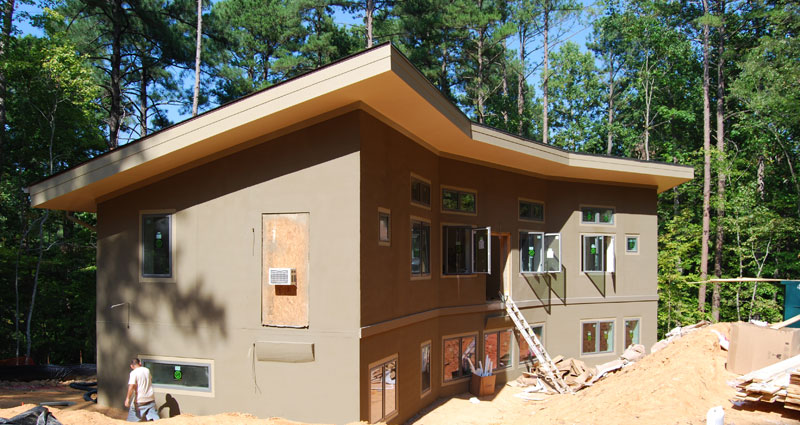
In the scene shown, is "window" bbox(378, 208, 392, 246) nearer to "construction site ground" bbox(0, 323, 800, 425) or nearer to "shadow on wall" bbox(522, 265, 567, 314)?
"construction site ground" bbox(0, 323, 800, 425)

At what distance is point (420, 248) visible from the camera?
40.3ft

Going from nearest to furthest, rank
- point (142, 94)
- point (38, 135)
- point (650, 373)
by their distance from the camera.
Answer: point (650, 373)
point (38, 135)
point (142, 94)

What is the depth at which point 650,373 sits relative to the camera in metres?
12.5

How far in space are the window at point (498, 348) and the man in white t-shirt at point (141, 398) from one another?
8859 mm

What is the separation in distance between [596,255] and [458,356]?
6.38 metres

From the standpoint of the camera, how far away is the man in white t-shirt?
30.2ft

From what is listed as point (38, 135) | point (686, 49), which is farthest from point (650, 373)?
point (686, 49)

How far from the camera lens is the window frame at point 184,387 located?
9.87 metres

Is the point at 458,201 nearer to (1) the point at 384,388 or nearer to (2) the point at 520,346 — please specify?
(2) the point at 520,346

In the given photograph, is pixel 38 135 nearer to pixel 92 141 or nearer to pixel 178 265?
pixel 92 141

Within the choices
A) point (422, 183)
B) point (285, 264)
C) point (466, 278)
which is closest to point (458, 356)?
point (466, 278)

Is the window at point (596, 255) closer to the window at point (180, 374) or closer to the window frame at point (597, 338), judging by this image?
Answer: the window frame at point (597, 338)

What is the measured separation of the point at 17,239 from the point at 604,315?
20.3 meters

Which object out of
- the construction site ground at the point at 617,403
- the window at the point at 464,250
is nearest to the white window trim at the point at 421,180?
the window at the point at 464,250
